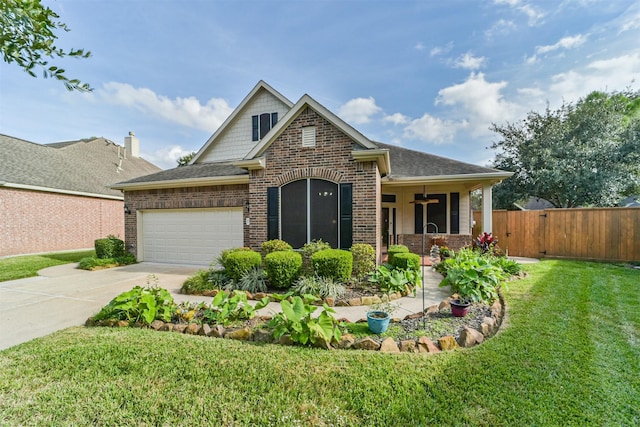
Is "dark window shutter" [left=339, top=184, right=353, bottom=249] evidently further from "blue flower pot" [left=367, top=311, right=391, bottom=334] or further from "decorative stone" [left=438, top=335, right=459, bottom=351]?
"decorative stone" [left=438, top=335, right=459, bottom=351]

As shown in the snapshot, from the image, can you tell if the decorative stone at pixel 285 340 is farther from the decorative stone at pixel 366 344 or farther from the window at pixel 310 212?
the window at pixel 310 212

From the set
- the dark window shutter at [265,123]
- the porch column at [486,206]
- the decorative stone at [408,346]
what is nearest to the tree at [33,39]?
the decorative stone at [408,346]

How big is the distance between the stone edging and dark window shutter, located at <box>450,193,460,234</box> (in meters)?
7.13

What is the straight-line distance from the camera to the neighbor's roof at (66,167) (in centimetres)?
1316

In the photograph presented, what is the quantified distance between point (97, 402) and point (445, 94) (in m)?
14.3

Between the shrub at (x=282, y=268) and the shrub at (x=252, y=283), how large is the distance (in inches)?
10.5

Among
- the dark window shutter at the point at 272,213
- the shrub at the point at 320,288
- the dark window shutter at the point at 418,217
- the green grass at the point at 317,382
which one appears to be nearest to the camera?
the green grass at the point at 317,382

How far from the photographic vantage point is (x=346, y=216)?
7.27m

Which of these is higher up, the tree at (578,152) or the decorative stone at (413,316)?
the tree at (578,152)

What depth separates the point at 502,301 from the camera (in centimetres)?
522

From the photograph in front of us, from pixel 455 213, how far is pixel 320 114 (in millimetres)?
7292

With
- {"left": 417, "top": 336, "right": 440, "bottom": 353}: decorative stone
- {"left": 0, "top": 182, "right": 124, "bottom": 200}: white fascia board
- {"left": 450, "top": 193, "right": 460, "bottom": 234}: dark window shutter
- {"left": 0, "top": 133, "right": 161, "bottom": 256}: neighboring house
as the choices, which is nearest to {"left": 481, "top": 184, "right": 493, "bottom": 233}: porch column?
{"left": 450, "top": 193, "right": 460, "bottom": 234}: dark window shutter

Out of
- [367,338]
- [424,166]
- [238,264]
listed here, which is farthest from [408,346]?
[424,166]

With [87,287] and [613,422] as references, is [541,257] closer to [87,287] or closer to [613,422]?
[613,422]
